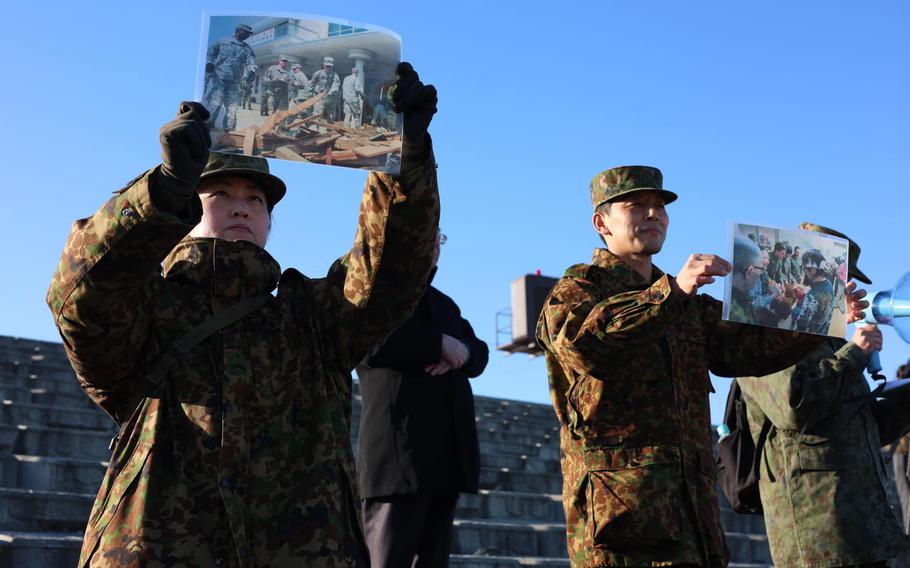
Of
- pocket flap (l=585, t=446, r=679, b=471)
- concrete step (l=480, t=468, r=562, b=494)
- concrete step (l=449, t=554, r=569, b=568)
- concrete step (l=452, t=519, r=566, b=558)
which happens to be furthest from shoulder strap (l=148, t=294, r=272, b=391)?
concrete step (l=480, t=468, r=562, b=494)

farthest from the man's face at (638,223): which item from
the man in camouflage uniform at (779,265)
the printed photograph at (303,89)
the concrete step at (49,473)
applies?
the concrete step at (49,473)

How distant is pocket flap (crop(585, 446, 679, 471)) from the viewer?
333 centimetres

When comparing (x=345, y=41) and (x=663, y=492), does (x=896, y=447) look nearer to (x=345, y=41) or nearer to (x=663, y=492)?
(x=663, y=492)

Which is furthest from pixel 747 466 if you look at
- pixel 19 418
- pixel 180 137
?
pixel 19 418

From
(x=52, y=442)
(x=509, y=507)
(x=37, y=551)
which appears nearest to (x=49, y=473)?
(x=52, y=442)

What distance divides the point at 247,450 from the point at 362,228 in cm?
57

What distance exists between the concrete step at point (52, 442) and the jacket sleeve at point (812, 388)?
3.73 metres

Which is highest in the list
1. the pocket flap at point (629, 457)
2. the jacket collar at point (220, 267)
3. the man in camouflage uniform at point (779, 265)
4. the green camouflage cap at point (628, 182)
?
the green camouflage cap at point (628, 182)

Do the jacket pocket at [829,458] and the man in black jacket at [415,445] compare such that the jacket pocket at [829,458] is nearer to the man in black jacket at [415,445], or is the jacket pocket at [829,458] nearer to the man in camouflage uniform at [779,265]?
the man in camouflage uniform at [779,265]

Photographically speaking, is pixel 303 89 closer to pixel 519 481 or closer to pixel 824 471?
pixel 824 471

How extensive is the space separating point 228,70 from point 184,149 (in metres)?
0.28

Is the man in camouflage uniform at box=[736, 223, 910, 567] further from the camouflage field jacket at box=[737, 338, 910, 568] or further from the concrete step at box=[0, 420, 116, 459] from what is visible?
the concrete step at box=[0, 420, 116, 459]

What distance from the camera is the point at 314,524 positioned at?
2293 mm

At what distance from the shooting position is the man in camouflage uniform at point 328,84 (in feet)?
7.84
